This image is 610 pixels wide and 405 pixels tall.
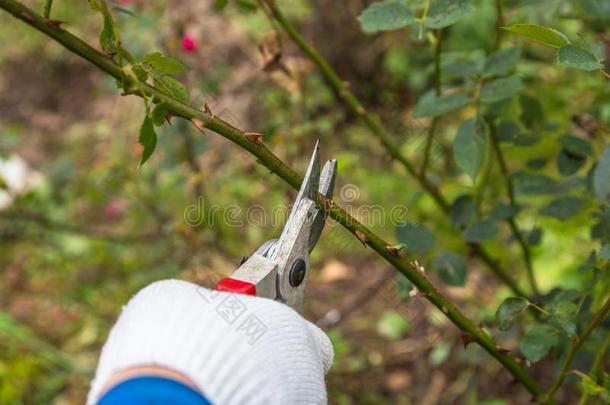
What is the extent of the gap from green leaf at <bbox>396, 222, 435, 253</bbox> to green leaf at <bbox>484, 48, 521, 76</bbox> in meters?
0.27

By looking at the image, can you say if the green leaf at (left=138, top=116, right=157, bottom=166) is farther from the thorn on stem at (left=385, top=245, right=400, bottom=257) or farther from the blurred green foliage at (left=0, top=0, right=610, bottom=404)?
the thorn on stem at (left=385, top=245, right=400, bottom=257)

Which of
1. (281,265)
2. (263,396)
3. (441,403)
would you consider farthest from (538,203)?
(263,396)

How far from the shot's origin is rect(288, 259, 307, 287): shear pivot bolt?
825 millimetres

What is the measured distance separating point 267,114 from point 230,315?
2246mm

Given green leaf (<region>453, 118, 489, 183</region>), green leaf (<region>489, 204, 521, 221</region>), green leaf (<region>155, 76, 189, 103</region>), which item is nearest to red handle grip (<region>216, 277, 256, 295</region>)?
green leaf (<region>155, 76, 189, 103</region>)

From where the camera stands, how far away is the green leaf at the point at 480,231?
4.34 feet

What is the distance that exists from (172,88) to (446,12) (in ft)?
1.34

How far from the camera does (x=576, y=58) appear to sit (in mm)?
776

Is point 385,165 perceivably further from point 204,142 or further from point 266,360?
point 266,360

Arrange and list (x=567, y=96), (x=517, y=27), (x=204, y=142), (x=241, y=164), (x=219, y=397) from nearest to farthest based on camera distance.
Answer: (x=219, y=397) → (x=517, y=27) → (x=204, y=142) → (x=241, y=164) → (x=567, y=96)

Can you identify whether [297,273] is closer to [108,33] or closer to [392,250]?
[392,250]

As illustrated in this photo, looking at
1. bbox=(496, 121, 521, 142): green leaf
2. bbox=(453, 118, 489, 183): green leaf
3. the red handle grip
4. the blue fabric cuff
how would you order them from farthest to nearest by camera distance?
1. bbox=(496, 121, 521, 142): green leaf
2. bbox=(453, 118, 489, 183): green leaf
3. the red handle grip
4. the blue fabric cuff

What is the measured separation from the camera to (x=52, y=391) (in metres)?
2.23

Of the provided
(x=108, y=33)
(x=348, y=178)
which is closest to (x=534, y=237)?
(x=108, y=33)
